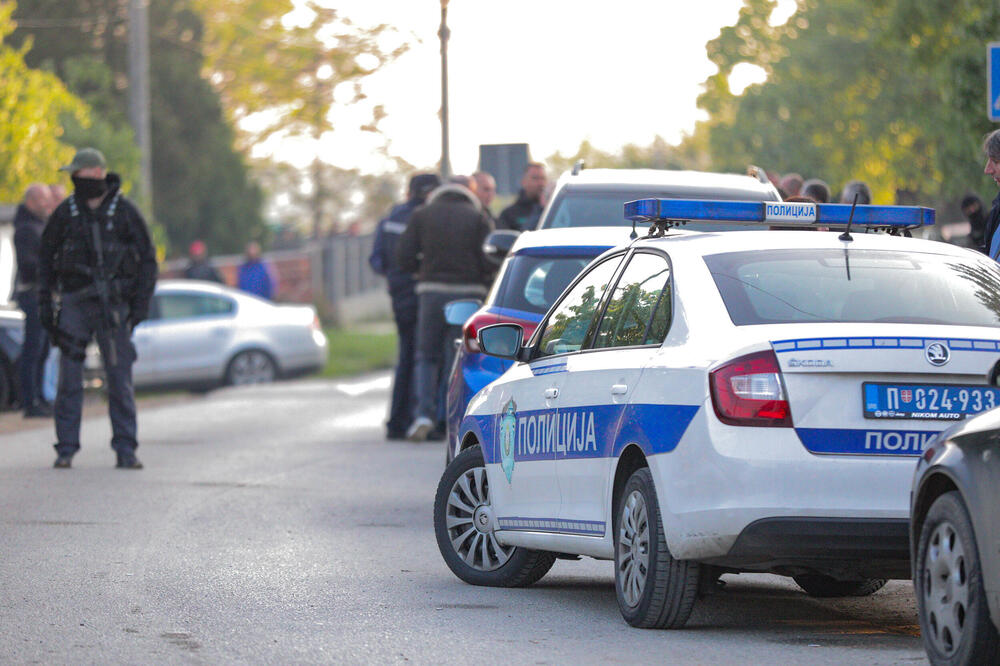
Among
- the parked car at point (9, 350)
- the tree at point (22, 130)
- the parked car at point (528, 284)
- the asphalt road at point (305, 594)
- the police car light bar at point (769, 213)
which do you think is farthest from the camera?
the tree at point (22, 130)

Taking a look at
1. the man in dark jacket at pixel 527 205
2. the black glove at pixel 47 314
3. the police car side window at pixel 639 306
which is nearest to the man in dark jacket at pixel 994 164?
the police car side window at pixel 639 306

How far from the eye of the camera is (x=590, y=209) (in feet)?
41.3

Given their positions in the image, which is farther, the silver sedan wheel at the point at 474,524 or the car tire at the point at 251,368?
the car tire at the point at 251,368

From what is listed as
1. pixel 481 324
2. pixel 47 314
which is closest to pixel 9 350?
pixel 47 314

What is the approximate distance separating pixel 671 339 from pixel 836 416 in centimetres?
82

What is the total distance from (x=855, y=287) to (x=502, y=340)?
2.03 metres

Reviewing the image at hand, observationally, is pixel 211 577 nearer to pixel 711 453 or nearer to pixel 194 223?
pixel 711 453

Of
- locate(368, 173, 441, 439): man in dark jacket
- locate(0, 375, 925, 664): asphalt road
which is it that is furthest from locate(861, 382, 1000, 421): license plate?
locate(368, 173, 441, 439): man in dark jacket

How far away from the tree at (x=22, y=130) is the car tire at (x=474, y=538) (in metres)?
18.2

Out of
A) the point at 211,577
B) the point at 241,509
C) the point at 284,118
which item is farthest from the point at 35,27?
the point at 211,577

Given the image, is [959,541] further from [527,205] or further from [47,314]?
[527,205]

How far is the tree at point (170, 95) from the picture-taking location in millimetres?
43531

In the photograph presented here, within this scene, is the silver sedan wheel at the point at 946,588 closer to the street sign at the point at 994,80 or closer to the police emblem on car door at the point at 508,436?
the police emblem on car door at the point at 508,436

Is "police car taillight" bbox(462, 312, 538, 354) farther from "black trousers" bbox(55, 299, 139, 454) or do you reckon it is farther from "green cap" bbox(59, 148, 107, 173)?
"green cap" bbox(59, 148, 107, 173)
